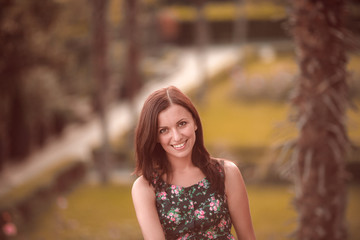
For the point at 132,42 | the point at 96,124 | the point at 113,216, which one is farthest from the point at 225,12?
the point at 113,216

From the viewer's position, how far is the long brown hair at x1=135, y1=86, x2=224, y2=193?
261 cm

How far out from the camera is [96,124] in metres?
16.9

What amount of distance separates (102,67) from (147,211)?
968 cm

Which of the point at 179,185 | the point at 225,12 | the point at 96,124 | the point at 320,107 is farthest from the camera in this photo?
the point at 225,12

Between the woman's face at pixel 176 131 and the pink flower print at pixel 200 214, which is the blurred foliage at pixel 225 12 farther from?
the pink flower print at pixel 200 214

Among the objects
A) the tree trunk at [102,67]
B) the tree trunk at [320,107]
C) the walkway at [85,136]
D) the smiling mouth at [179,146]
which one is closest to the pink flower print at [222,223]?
the smiling mouth at [179,146]

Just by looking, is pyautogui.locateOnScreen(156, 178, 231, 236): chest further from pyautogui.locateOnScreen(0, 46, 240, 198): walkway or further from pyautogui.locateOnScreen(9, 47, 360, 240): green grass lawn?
pyautogui.locateOnScreen(0, 46, 240, 198): walkway

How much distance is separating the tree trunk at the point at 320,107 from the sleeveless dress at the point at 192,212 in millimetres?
2304

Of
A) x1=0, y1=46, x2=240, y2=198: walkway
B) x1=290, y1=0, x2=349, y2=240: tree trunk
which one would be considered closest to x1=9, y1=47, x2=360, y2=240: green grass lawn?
x1=290, y1=0, x2=349, y2=240: tree trunk

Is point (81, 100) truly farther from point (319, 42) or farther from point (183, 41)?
point (183, 41)

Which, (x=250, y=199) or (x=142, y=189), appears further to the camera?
(x=250, y=199)

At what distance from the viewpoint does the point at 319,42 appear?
4629 millimetres

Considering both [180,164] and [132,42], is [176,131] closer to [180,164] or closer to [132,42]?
[180,164]

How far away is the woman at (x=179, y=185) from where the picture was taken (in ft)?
8.54
